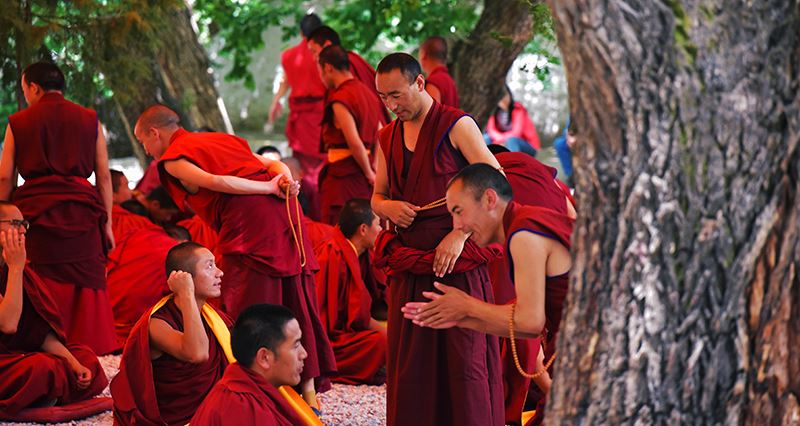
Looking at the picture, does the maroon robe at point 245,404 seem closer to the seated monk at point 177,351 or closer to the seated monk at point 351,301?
the seated monk at point 177,351

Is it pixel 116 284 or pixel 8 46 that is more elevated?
pixel 8 46

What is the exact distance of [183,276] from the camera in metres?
5.19

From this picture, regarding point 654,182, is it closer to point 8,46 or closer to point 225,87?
point 8,46

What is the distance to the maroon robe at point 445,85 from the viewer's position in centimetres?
926

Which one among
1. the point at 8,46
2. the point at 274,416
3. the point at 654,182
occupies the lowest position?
the point at 274,416

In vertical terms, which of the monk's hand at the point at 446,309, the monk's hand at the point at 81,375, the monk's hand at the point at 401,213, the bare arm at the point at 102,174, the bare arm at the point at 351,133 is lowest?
the monk's hand at the point at 81,375

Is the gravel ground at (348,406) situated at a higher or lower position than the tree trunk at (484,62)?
lower

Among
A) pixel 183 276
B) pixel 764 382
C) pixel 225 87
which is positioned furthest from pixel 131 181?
pixel 764 382

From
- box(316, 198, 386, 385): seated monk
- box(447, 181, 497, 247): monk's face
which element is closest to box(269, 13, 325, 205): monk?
box(316, 198, 386, 385): seated monk

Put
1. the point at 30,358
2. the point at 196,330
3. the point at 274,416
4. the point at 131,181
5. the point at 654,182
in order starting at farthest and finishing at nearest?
the point at 131,181 < the point at 30,358 < the point at 196,330 < the point at 274,416 < the point at 654,182

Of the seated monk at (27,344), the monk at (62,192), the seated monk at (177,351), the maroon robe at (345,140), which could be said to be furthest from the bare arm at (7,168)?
the maroon robe at (345,140)

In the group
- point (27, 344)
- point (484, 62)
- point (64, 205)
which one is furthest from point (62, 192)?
point (484, 62)

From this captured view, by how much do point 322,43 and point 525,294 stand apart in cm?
540

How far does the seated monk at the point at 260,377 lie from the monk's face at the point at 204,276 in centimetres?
69
